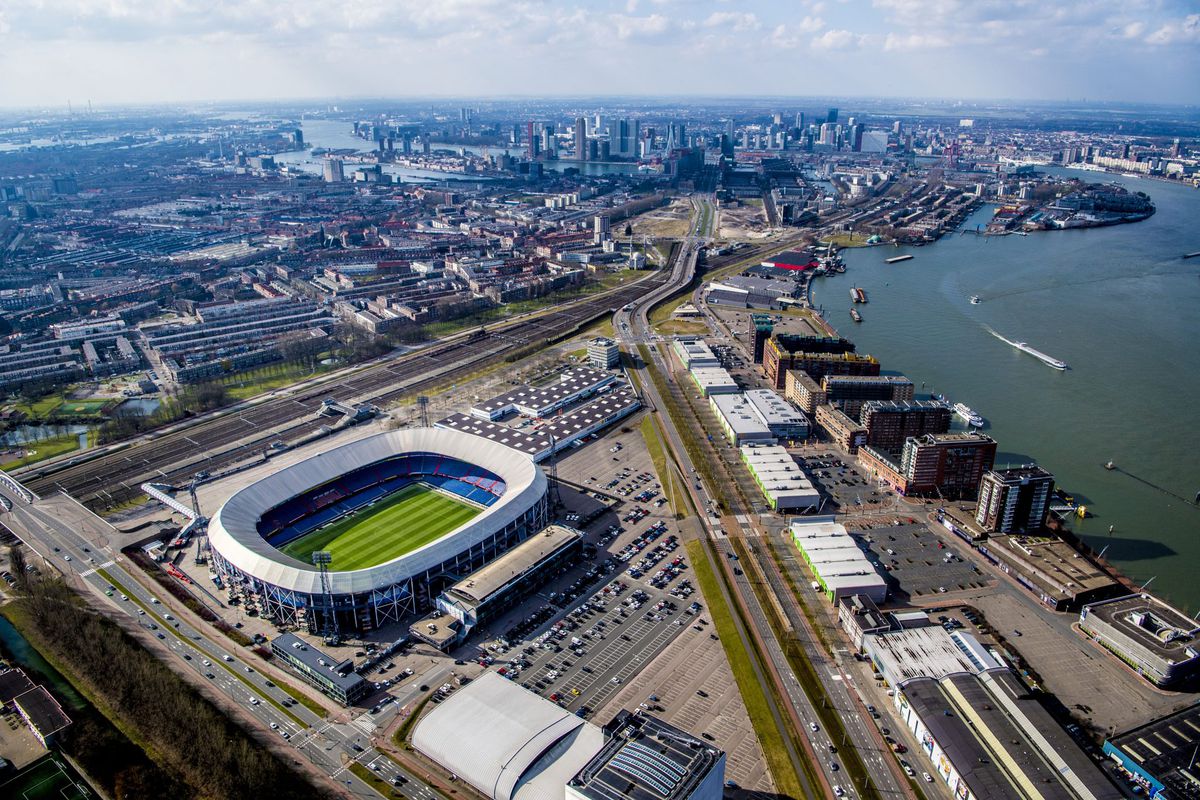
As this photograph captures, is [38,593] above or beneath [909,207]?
beneath

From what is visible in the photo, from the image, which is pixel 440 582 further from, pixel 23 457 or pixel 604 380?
pixel 23 457

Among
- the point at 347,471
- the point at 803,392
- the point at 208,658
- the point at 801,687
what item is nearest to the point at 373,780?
the point at 208,658

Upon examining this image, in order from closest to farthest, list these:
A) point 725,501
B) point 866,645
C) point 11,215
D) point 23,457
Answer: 1. point 866,645
2. point 725,501
3. point 23,457
4. point 11,215

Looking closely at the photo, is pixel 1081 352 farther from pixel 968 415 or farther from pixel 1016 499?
pixel 1016 499

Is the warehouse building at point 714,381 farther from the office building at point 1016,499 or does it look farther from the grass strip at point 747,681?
the office building at point 1016,499

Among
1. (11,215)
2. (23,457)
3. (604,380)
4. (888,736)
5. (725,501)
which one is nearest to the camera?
(888,736)

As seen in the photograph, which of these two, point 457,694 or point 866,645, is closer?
point 457,694

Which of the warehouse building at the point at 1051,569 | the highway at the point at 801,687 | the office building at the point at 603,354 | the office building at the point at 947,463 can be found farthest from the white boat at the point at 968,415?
the office building at the point at 603,354


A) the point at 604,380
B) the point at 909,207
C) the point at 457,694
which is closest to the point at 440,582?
the point at 457,694
